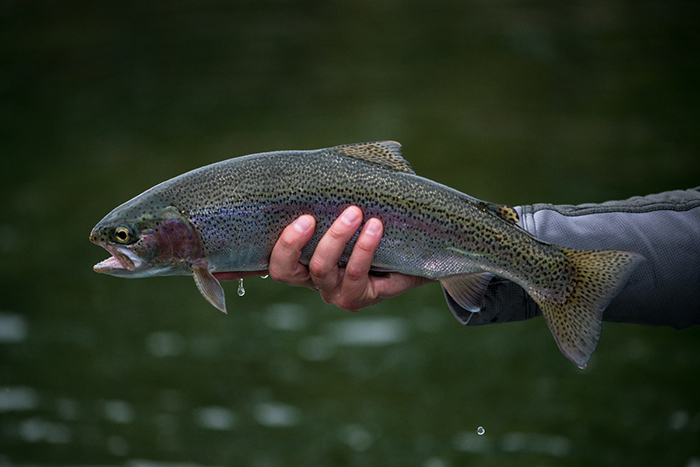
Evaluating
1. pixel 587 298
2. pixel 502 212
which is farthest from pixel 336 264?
pixel 587 298

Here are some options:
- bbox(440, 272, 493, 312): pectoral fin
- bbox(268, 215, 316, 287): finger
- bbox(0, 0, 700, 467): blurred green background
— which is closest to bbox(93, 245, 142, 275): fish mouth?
bbox(268, 215, 316, 287): finger

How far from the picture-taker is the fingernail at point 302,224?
123 inches

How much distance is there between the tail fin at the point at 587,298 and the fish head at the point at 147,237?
61.5 inches

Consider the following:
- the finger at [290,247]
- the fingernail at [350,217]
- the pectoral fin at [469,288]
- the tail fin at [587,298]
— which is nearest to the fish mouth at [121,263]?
the finger at [290,247]

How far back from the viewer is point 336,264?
130 inches

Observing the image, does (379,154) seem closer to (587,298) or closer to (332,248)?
(332,248)

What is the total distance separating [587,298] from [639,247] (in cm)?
Answer: 59

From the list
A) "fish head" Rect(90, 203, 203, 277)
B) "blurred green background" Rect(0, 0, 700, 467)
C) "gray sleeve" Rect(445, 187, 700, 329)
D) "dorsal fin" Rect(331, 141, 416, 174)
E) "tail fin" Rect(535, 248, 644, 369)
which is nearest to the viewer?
"tail fin" Rect(535, 248, 644, 369)

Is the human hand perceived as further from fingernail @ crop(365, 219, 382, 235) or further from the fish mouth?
the fish mouth

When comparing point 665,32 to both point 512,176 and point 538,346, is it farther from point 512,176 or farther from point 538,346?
point 538,346

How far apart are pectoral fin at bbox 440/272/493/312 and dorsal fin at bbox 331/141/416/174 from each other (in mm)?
514

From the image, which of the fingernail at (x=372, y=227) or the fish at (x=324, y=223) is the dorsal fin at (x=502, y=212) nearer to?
the fish at (x=324, y=223)

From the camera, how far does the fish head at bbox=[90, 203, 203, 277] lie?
3.08 meters

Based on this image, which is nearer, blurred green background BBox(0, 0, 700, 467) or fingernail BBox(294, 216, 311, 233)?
fingernail BBox(294, 216, 311, 233)
